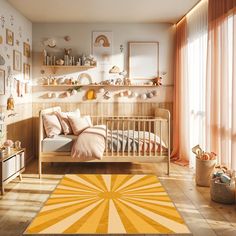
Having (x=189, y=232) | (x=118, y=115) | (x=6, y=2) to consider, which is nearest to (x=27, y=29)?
(x=6, y=2)

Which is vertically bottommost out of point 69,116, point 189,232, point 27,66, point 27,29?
point 189,232

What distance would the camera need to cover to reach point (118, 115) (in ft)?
18.5

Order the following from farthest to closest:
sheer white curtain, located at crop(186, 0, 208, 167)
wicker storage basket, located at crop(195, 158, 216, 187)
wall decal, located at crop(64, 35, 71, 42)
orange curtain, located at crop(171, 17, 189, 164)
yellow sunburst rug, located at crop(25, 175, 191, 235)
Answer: wall decal, located at crop(64, 35, 71, 42)
orange curtain, located at crop(171, 17, 189, 164)
sheer white curtain, located at crop(186, 0, 208, 167)
wicker storage basket, located at crop(195, 158, 216, 187)
yellow sunburst rug, located at crop(25, 175, 191, 235)

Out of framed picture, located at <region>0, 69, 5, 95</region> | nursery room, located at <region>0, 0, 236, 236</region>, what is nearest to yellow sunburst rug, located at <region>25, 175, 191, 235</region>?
nursery room, located at <region>0, 0, 236, 236</region>

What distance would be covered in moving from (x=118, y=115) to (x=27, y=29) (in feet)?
6.94

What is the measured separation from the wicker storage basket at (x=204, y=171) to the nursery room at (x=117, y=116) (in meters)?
0.01

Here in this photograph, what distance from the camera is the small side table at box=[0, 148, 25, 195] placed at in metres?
3.38

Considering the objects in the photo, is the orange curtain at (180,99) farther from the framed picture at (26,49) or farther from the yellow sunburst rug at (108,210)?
the framed picture at (26,49)

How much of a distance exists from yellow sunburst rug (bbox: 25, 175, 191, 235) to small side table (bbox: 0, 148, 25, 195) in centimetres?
57

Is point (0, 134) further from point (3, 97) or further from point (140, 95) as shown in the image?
point (140, 95)

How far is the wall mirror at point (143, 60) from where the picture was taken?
5.55m

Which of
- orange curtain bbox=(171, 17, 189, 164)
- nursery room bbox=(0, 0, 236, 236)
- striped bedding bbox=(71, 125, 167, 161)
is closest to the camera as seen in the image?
nursery room bbox=(0, 0, 236, 236)

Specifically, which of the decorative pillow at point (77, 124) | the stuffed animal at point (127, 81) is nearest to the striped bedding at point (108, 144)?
the decorative pillow at point (77, 124)

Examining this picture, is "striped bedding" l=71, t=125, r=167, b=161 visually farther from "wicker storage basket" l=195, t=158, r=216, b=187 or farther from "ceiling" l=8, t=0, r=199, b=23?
"ceiling" l=8, t=0, r=199, b=23
